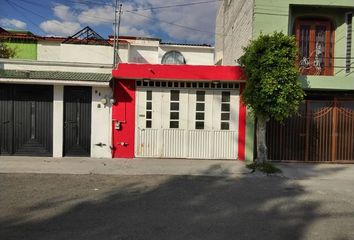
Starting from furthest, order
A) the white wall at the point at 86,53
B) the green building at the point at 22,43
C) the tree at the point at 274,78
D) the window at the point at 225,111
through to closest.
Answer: the green building at the point at 22,43 < the white wall at the point at 86,53 < the window at the point at 225,111 < the tree at the point at 274,78

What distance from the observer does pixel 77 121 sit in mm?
12984

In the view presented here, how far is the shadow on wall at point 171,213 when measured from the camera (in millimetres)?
5658

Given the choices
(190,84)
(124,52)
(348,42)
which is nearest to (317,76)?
(348,42)

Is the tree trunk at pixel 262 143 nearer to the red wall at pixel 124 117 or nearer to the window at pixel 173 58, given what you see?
the red wall at pixel 124 117

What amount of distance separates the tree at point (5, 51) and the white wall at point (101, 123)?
11659mm

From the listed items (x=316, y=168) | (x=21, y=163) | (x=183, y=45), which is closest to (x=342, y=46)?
(x=316, y=168)

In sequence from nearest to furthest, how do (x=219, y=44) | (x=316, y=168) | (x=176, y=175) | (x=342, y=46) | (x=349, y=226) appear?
(x=349, y=226) < (x=176, y=175) < (x=316, y=168) < (x=342, y=46) < (x=219, y=44)

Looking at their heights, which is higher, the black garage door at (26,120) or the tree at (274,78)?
the tree at (274,78)

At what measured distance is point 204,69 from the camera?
12859mm

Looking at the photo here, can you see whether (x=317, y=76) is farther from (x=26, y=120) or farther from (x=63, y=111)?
(x=26, y=120)

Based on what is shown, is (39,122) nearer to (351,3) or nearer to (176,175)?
(176,175)

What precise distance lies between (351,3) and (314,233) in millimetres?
10839

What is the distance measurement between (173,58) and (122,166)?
17235 mm

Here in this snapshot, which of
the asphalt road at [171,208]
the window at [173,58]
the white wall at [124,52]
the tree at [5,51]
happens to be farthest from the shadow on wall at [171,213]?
the window at [173,58]
